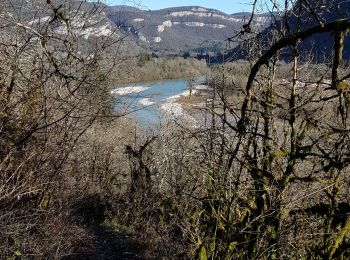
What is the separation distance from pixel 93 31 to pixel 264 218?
A: 4.43 metres

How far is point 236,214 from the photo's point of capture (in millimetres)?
4023

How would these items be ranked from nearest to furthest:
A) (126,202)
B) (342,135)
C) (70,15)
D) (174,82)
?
1. (342,135)
2. (70,15)
3. (126,202)
4. (174,82)

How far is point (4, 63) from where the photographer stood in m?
6.66

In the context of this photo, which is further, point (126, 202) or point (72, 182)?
point (126, 202)

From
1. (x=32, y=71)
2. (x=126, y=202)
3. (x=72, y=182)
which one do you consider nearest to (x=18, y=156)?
(x=32, y=71)

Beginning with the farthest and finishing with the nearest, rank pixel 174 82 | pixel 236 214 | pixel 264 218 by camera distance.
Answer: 1. pixel 174 82
2. pixel 236 214
3. pixel 264 218

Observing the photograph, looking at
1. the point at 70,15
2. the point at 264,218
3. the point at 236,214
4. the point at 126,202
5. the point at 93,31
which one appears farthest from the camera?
the point at 126,202

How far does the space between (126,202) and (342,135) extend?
673cm

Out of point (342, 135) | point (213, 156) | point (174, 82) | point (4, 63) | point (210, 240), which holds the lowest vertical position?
point (174, 82)

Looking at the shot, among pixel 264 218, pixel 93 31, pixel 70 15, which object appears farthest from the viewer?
pixel 93 31

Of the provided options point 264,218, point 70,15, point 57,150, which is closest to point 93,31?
point 70,15

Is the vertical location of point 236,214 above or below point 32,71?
below

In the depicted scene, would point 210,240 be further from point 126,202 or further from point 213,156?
point 126,202

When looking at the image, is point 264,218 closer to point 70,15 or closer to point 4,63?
point 70,15
